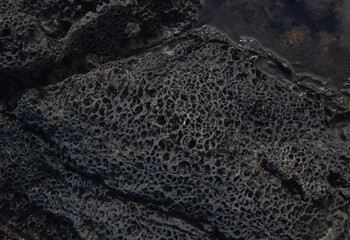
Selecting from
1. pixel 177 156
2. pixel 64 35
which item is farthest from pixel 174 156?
pixel 64 35

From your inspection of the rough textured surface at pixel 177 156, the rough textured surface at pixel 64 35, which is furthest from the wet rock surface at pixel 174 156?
the rough textured surface at pixel 64 35

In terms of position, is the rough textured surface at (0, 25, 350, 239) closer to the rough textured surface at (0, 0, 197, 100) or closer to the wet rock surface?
the wet rock surface

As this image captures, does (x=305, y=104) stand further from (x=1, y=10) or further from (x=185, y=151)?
(x=1, y=10)

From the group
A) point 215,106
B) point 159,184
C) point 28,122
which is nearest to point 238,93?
point 215,106

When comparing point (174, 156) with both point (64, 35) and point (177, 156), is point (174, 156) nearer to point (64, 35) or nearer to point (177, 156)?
point (177, 156)

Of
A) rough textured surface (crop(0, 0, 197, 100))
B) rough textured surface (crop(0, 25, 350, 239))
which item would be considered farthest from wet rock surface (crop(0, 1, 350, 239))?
rough textured surface (crop(0, 0, 197, 100))

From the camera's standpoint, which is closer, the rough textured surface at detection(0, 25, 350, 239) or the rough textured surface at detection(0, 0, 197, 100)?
the rough textured surface at detection(0, 25, 350, 239)
